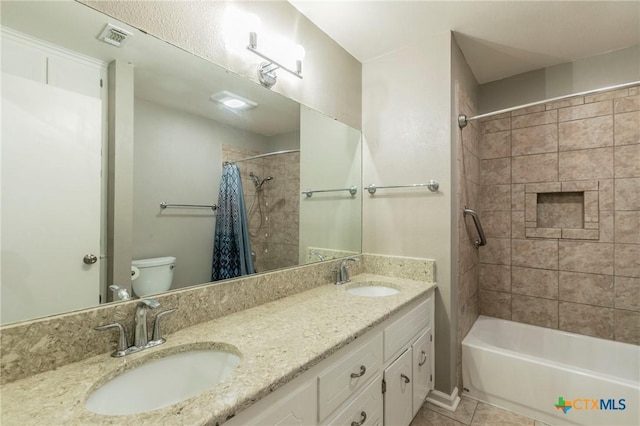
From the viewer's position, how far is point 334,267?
1.87 m

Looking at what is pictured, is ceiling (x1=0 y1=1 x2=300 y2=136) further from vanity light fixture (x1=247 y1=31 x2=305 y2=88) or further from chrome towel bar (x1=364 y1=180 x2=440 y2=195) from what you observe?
chrome towel bar (x1=364 y1=180 x2=440 y2=195)

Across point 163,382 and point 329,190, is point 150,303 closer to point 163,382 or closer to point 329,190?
point 163,382

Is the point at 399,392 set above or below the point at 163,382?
below

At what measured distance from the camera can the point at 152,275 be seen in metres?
1.04

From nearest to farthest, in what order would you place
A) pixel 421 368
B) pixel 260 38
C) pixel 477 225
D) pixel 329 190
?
pixel 260 38
pixel 421 368
pixel 329 190
pixel 477 225

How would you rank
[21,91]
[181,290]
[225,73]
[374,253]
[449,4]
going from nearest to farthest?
[21,91] → [181,290] → [225,73] → [449,4] → [374,253]

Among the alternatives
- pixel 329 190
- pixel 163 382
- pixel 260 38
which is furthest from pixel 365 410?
pixel 260 38

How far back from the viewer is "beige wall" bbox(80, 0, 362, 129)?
→ 3.41 ft

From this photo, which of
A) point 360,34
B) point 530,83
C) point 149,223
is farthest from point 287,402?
point 530,83

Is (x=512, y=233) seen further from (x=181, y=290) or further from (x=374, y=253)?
(x=181, y=290)

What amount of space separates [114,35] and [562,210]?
10.00ft

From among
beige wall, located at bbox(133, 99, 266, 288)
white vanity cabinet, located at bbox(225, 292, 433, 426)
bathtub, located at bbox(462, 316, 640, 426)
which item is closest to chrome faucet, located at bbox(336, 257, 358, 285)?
white vanity cabinet, located at bbox(225, 292, 433, 426)

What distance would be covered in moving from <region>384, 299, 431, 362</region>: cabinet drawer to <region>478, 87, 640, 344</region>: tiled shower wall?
1.23 meters

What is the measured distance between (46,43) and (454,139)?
1.98m
